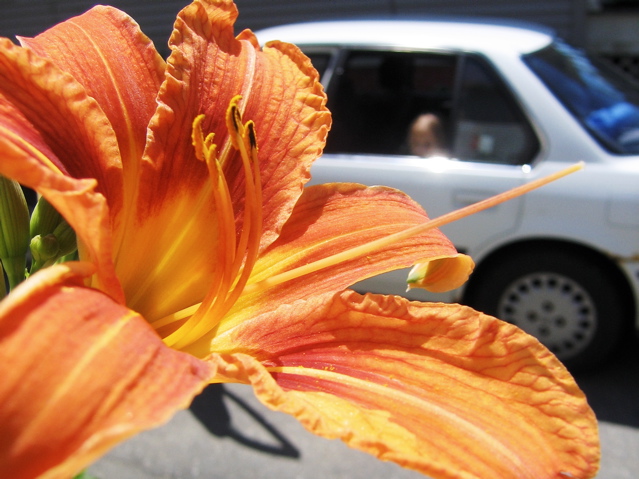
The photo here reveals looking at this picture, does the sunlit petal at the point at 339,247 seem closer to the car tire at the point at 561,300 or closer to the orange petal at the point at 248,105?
the orange petal at the point at 248,105

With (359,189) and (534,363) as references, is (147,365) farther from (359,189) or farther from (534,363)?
(359,189)

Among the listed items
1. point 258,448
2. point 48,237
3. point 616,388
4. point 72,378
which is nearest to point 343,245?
point 48,237

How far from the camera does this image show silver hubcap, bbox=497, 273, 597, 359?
3623mm

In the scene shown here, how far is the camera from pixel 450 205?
11.2 ft

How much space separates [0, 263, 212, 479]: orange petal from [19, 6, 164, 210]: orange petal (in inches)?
12.2

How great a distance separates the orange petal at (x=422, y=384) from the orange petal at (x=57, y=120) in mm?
263

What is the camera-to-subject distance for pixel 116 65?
0.83 metres

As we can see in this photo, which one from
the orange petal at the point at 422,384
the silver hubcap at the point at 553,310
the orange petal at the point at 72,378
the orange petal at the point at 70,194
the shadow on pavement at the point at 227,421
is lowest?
the shadow on pavement at the point at 227,421

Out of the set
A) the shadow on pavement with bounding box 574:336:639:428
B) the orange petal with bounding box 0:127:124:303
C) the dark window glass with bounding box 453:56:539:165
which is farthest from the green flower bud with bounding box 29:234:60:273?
the shadow on pavement with bounding box 574:336:639:428

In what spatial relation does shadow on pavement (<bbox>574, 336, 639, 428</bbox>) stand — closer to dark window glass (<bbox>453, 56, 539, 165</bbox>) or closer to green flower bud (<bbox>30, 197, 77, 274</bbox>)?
dark window glass (<bbox>453, 56, 539, 165</bbox>)

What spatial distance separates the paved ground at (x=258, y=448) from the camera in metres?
3.08

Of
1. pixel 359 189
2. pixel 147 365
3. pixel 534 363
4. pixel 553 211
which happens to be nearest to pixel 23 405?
pixel 147 365

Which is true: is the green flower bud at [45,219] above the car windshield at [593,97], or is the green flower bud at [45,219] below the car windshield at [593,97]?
above

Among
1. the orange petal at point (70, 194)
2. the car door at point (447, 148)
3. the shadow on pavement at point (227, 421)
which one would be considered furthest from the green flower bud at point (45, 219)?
the car door at point (447, 148)
